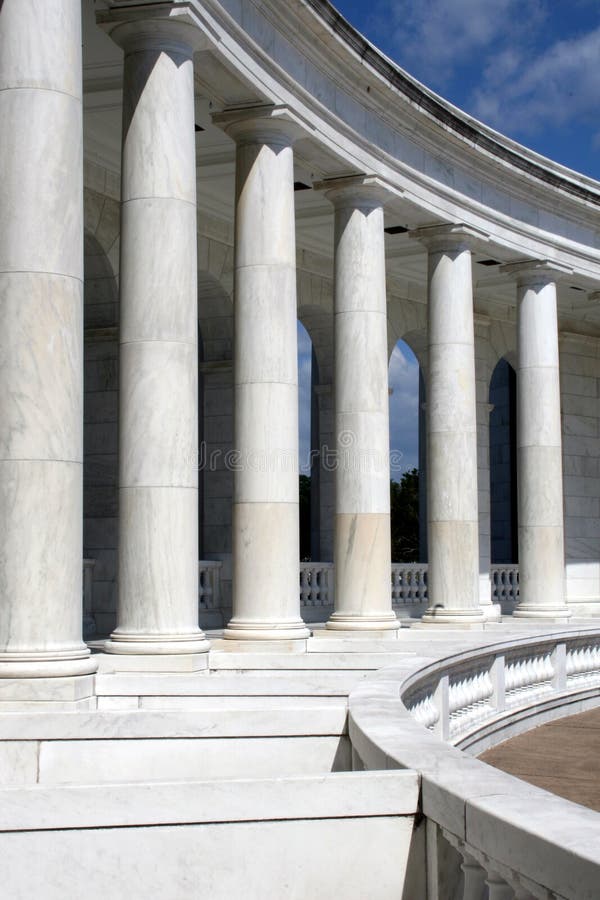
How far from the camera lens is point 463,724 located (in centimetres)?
9375

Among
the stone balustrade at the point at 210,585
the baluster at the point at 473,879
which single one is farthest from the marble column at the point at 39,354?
the stone balustrade at the point at 210,585

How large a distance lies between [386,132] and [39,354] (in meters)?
77.3

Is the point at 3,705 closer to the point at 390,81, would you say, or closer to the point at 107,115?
the point at 107,115

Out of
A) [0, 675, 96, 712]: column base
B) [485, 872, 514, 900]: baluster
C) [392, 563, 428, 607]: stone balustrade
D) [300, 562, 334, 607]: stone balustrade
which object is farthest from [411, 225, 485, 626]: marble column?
[485, 872, 514, 900]: baluster

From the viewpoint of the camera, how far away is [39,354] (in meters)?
72.2

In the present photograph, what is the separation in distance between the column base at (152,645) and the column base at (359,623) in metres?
38.7

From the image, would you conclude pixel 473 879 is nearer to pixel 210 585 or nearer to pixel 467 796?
pixel 467 796

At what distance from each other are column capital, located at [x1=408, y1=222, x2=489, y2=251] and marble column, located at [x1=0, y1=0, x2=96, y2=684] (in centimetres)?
8182

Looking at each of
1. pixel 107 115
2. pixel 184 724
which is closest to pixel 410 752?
pixel 184 724

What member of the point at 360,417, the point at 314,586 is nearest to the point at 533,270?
the point at 360,417

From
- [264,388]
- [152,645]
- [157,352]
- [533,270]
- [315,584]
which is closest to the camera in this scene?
[152,645]

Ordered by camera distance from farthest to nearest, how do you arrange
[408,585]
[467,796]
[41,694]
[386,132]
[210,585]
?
[408,585] → [210,585] → [386,132] → [41,694] → [467,796]

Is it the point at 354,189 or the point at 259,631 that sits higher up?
the point at 354,189

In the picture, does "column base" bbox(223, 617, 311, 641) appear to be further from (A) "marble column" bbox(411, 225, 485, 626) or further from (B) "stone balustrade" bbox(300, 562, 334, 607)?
(B) "stone balustrade" bbox(300, 562, 334, 607)
